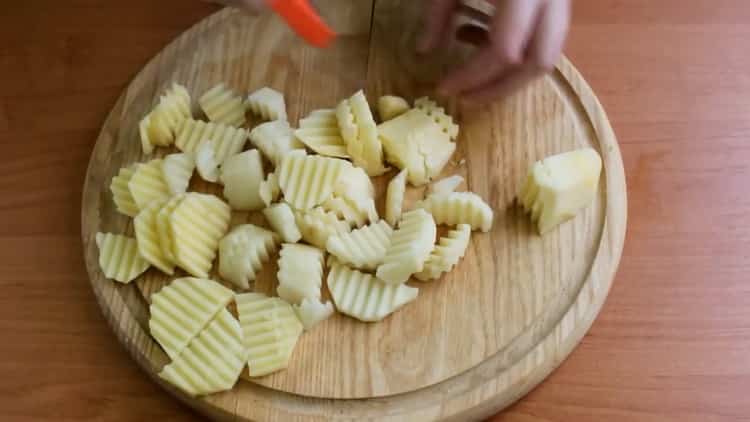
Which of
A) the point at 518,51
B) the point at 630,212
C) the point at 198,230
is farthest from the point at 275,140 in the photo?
the point at 630,212

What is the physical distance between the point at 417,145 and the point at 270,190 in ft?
0.77

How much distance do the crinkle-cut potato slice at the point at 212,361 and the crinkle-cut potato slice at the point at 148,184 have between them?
22 cm

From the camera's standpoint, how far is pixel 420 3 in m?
1.45

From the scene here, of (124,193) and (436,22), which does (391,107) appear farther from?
(124,193)

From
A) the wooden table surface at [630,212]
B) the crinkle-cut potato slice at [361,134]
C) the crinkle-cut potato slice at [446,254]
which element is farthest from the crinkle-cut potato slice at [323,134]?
the wooden table surface at [630,212]

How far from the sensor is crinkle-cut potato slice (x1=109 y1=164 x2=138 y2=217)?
1.37 meters

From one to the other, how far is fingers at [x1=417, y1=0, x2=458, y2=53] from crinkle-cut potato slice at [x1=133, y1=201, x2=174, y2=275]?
49 centimetres

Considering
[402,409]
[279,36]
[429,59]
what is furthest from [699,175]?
[279,36]

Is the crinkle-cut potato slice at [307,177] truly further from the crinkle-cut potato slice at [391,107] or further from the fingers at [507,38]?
the fingers at [507,38]

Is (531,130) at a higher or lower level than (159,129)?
higher

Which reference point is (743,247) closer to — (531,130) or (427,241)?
(531,130)

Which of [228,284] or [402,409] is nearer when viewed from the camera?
[402,409]

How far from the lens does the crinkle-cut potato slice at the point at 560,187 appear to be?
50.1 inches

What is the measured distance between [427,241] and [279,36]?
504mm
